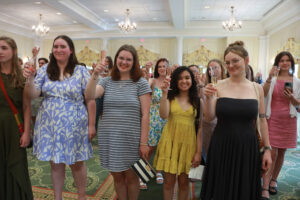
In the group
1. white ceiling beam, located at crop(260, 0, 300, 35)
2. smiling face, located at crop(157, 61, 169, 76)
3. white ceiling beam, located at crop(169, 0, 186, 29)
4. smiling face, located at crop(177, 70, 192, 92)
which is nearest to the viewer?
smiling face, located at crop(177, 70, 192, 92)

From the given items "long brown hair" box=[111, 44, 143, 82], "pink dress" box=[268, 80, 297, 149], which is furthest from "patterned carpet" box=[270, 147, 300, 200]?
"long brown hair" box=[111, 44, 143, 82]

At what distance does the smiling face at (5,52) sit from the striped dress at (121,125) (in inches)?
32.5

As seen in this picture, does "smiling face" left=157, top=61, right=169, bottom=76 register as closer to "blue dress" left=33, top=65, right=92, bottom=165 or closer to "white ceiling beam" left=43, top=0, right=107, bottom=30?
"blue dress" left=33, top=65, right=92, bottom=165

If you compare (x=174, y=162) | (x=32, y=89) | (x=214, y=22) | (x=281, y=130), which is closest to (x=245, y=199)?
(x=174, y=162)

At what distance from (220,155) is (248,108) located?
0.41 m

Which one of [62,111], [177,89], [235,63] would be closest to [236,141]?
[235,63]

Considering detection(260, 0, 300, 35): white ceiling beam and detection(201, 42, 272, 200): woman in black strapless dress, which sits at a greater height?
detection(260, 0, 300, 35): white ceiling beam

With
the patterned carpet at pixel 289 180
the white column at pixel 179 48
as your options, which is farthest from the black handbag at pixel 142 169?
the white column at pixel 179 48

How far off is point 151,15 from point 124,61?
7.80 metres

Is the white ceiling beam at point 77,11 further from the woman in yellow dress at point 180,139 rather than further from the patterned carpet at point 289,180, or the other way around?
the patterned carpet at point 289,180

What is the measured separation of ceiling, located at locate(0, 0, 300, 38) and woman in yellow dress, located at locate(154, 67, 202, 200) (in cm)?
530

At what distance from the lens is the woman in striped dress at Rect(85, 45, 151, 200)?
1755mm

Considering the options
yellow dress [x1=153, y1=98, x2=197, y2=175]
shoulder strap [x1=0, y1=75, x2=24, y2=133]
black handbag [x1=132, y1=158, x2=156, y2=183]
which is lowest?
black handbag [x1=132, y1=158, x2=156, y2=183]

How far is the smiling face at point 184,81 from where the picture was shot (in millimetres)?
1905
